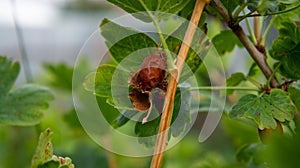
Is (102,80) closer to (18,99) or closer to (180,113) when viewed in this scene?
(180,113)

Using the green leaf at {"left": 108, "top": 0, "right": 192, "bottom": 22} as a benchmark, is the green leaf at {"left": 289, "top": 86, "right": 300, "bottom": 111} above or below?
below

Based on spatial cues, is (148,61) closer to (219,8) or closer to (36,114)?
(219,8)

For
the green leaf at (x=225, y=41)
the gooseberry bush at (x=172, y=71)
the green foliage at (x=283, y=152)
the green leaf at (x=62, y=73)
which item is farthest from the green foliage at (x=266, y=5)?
the green leaf at (x=62, y=73)

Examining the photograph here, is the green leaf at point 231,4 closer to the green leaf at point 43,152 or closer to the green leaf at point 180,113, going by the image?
the green leaf at point 180,113

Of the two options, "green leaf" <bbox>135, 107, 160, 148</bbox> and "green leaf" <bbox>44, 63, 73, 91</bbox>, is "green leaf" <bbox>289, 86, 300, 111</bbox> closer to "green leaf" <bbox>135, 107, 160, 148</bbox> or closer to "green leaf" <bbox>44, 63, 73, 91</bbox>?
"green leaf" <bbox>135, 107, 160, 148</bbox>

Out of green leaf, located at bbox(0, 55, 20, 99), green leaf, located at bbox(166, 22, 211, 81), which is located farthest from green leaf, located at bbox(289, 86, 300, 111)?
green leaf, located at bbox(0, 55, 20, 99)

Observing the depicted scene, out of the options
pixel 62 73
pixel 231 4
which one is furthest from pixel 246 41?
pixel 62 73
